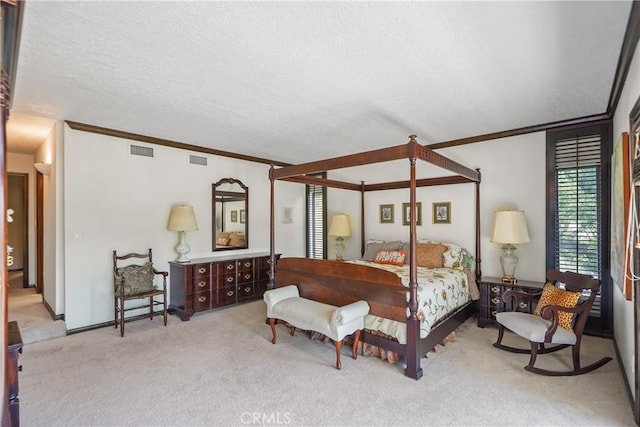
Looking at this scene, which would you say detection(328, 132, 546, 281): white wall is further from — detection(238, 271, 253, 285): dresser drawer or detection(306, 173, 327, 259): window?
detection(238, 271, 253, 285): dresser drawer

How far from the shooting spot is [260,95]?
3098 mm

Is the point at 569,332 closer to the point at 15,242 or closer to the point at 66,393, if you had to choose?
the point at 66,393

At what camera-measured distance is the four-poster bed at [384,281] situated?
2.90 meters

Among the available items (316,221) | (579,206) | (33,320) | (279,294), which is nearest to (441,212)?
(579,206)

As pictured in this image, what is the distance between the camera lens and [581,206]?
381cm

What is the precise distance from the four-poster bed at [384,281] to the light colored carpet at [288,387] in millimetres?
232

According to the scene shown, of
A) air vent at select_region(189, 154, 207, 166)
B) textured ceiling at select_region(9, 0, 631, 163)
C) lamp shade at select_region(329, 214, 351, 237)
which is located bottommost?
lamp shade at select_region(329, 214, 351, 237)

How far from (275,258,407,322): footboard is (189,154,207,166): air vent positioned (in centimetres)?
228

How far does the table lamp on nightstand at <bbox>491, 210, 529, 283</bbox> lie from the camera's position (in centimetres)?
387

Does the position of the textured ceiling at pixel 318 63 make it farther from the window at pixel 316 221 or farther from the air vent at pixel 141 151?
the window at pixel 316 221

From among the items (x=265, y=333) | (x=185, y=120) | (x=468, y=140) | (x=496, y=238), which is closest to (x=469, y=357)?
(x=496, y=238)

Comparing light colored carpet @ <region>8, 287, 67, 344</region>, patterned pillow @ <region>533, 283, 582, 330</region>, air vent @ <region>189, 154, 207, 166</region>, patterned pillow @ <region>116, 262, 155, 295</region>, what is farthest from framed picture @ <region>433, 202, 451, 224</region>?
light colored carpet @ <region>8, 287, 67, 344</region>

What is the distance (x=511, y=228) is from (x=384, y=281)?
76.7 inches

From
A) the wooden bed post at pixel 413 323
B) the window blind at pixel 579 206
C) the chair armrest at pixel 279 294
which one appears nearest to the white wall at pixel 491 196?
the window blind at pixel 579 206
